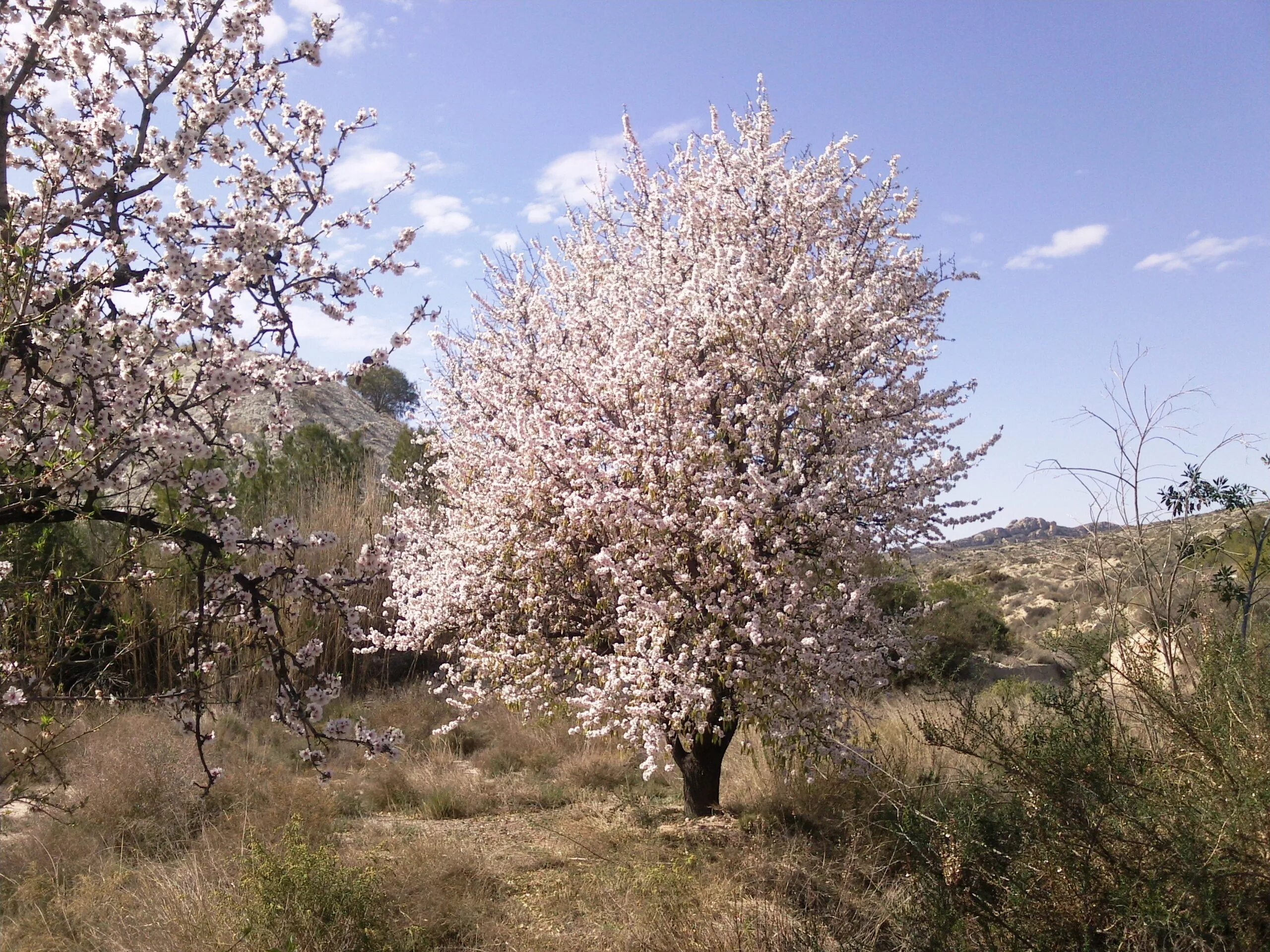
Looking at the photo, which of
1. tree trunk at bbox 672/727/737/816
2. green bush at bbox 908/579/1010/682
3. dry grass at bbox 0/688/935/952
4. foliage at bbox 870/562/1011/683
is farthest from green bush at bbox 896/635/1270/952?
green bush at bbox 908/579/1010/682

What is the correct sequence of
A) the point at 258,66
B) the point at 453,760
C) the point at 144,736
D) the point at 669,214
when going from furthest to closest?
the point at 453,760 < the point at 144,736 < the point at 669,214 < the point at 258,66

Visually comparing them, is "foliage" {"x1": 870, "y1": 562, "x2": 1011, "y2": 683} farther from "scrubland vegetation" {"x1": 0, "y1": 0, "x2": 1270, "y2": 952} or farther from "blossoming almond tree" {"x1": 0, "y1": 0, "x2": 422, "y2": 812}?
"blossoming almond tree" {"x1": 0, "y1": 0, "x2": 422, "y2": 812}

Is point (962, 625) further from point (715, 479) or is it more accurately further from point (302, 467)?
point (715, 479)

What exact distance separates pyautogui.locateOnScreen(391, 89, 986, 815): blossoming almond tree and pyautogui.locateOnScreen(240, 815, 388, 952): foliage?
1807 millimetres

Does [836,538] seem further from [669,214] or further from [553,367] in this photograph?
[669,214]

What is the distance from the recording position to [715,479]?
19.5 ft

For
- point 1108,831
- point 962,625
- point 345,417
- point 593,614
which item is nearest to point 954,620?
point 962,625

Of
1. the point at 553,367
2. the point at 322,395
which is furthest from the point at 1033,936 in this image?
the point at 322,395

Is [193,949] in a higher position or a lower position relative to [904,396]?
lower

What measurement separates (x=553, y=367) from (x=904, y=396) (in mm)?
2695

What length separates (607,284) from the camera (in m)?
7.45

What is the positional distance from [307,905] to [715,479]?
346cm

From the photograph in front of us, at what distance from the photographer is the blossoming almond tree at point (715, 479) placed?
592 cm

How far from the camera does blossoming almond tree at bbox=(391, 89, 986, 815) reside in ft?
19.4
